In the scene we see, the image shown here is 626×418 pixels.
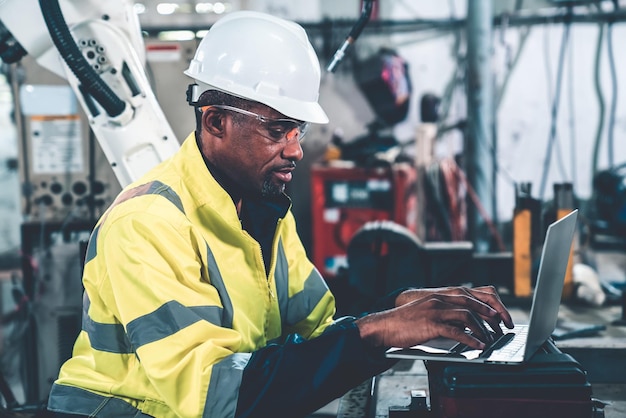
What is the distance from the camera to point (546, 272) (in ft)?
3.98

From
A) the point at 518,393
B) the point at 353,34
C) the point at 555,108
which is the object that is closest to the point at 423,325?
the point at 518,393

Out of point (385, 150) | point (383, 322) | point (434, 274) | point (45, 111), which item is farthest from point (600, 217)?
point (383, 322)

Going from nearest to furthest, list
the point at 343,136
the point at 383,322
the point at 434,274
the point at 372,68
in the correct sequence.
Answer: the point at 383,322, the point at 434,274, the point at 372,68, the point at 343,136

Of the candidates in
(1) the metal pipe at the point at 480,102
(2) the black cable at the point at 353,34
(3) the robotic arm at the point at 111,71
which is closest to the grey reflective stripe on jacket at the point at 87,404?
(3) the robotic arm at the point at 111,71

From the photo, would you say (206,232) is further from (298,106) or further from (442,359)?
(442,359)

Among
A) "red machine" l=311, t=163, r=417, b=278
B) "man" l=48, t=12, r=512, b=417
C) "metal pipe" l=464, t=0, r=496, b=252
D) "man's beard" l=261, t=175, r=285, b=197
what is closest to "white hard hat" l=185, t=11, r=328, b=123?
"man" l=48, t=12, r=512, b=417

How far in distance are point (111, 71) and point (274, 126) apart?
90 centimetres

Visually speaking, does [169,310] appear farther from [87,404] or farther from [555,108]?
[555,108]

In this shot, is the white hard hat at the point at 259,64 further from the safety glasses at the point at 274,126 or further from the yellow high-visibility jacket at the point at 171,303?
the yellow high-visibility jacket at the point at 171,303

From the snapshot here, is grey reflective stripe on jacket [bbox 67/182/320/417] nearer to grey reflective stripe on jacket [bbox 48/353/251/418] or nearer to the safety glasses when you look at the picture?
grey reflective stripe on jacket [bbox 48/353/251/418]

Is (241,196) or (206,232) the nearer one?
(206,232)

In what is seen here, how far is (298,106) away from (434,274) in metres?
1.22

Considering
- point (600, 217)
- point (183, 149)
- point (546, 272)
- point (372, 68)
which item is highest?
point (372, 68)

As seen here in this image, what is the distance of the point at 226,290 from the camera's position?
4.81 feet
